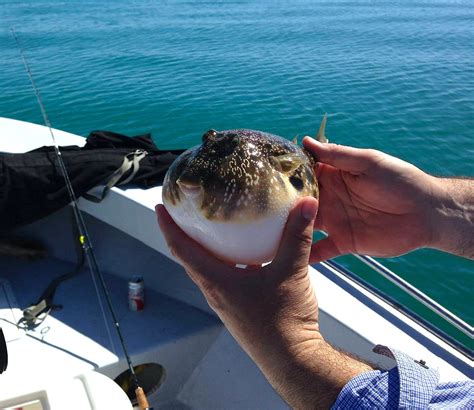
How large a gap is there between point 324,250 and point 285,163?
978 mm

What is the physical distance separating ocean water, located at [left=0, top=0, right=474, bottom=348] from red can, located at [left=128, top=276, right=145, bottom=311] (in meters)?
3.90

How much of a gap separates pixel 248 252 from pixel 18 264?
3.61 meters

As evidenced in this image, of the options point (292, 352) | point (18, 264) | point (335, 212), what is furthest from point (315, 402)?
point (18, 264)

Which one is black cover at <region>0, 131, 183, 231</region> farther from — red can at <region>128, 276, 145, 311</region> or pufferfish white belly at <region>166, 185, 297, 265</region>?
pufferfish white belly at <region>166, 185, 297, 265</region>

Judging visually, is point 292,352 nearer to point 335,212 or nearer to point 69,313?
point 335,212

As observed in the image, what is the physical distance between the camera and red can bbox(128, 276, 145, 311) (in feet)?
13.3

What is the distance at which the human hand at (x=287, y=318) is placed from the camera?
148cm

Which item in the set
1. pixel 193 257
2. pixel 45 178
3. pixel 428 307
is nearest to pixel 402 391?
pixel 193 257

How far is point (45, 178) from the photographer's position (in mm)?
3854

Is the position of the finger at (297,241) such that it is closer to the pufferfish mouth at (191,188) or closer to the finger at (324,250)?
the pufferfish mouth at (191,188)

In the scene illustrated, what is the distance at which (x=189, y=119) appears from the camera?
1283 cm

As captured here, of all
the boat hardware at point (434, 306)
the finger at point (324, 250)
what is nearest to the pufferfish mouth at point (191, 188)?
the finger at point (324, 250)

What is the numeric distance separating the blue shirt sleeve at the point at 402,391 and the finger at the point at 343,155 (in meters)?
1.31

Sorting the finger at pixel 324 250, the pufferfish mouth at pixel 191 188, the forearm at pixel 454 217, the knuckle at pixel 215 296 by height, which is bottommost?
the finger at pixel 324 250
